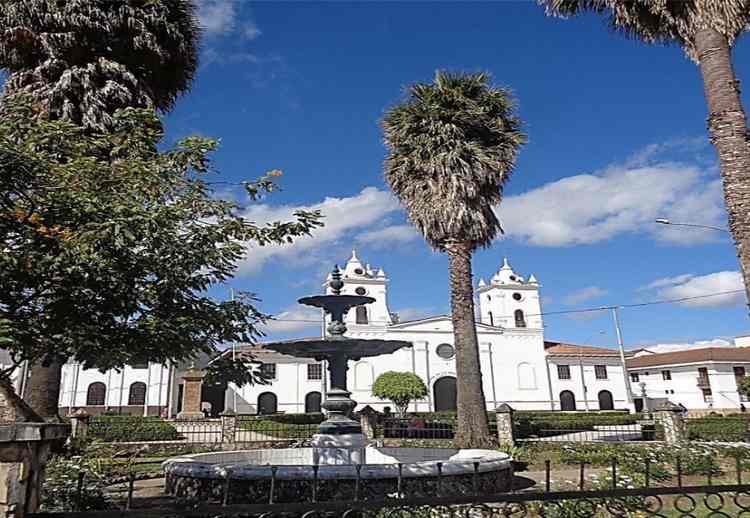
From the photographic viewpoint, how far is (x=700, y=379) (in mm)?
46156

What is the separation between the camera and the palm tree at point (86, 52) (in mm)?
12680

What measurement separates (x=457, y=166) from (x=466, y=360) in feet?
19.4

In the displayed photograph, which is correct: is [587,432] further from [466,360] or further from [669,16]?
[669,16]

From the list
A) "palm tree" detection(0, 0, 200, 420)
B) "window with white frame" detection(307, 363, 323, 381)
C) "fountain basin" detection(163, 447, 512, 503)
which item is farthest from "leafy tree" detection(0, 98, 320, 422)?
"window with white frame" detection(307, 363, 323, 381)

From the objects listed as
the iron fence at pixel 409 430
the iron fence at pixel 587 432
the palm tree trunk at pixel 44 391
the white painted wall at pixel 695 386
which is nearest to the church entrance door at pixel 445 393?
the white painted wall at pixel 695 386

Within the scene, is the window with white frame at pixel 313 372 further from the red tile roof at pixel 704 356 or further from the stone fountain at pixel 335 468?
the stone fountain at pixel 335 468

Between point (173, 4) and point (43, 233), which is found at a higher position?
point (173, 4)

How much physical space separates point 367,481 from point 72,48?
38.3 ft

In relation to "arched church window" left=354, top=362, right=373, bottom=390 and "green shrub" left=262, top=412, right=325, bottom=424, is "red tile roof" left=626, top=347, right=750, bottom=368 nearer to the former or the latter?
"arched church window" left=354, top=362, right=373, bottom=390

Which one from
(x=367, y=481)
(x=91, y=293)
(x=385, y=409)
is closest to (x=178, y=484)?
(x=367, y=481)

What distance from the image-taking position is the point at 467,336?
16.5 m

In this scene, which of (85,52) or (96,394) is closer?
(85,52)

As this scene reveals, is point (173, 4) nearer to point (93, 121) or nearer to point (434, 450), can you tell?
point (93, 121)

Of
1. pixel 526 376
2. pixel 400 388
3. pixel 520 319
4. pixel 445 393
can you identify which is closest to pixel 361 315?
pixel 400 388
